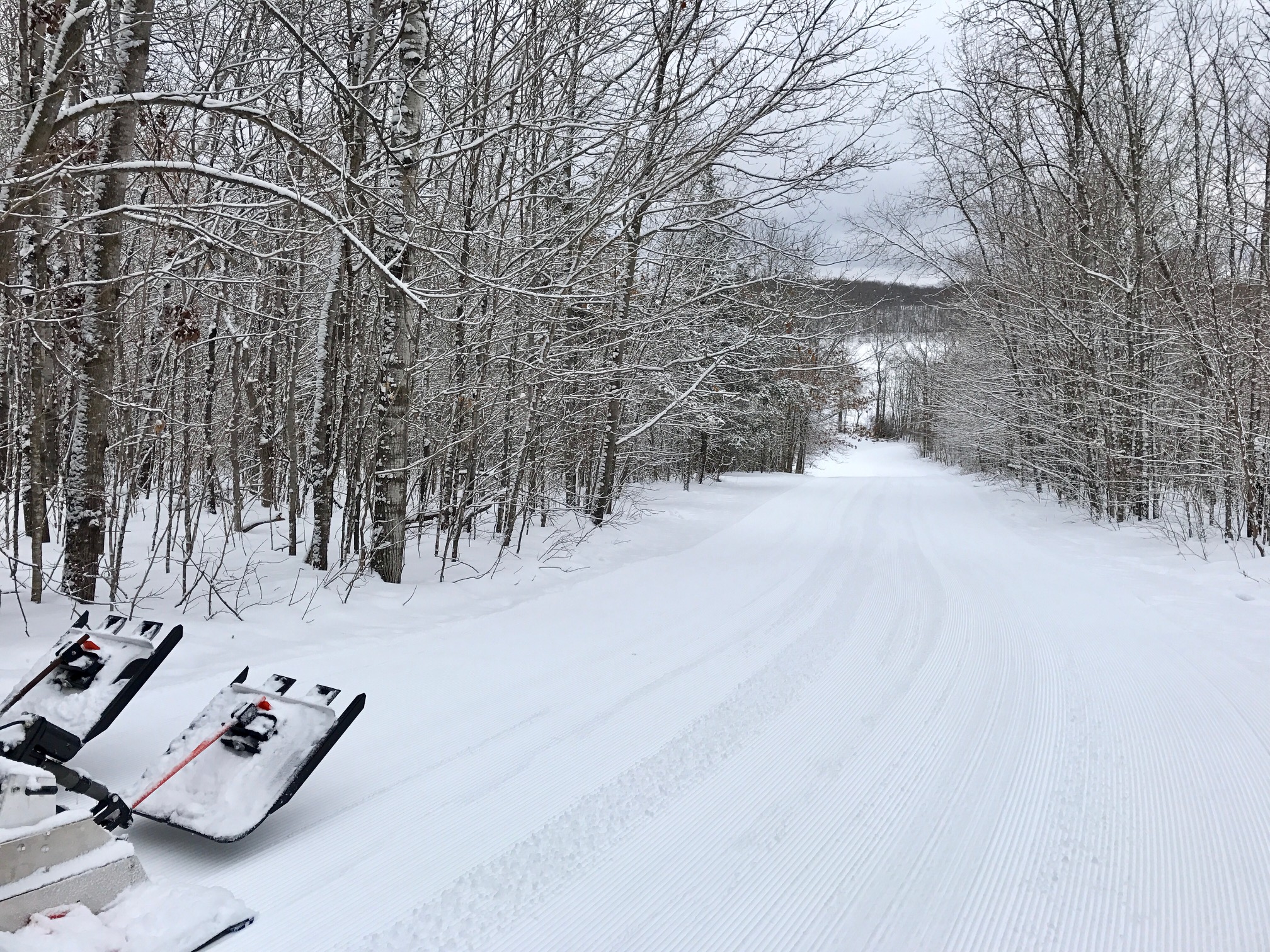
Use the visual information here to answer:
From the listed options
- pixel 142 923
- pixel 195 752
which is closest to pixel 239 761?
pixel 195 752

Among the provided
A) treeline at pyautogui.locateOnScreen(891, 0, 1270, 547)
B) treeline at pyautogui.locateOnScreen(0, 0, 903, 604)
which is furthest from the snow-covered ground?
treeline at pyautogui.locateOnScreen(891, 0, 1270, 547)

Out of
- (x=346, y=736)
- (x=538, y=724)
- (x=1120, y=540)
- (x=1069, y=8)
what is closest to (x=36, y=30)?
(x=346, y=736)

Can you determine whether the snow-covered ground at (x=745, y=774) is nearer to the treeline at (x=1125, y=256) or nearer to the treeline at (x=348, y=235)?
the treeline at (x=348, y=235)

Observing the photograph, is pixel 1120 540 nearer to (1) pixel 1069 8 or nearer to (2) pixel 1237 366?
(2) pixel 1237 366

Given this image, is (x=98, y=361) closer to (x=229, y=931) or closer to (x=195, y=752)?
(x=195, y=752)

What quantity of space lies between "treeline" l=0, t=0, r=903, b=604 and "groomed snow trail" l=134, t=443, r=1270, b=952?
2.28m

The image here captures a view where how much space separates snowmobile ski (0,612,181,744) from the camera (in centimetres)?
281

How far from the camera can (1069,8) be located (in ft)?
44.4

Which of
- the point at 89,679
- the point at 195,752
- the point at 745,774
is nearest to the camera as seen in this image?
the point at 195,752

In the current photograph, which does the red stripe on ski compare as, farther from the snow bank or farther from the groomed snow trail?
the snow bank

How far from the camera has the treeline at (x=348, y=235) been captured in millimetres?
4473

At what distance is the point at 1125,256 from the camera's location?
1321 centimetres

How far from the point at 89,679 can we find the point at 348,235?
88.9 inches

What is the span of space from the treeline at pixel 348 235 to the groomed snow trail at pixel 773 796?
2.28 metres
